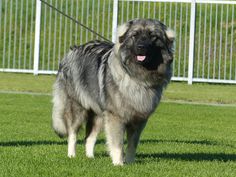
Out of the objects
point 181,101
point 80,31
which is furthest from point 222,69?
point 181,101

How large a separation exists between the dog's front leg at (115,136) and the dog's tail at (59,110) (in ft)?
4.11

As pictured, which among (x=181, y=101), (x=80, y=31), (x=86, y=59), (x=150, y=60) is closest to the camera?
(x=150, y=60)

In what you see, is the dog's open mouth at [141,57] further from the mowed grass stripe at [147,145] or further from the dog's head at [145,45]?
the mowed grass stripe at [147,145]

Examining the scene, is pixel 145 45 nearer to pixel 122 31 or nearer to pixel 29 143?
pixel 122 31

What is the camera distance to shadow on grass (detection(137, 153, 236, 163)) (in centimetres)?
1099

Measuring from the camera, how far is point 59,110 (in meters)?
11.2

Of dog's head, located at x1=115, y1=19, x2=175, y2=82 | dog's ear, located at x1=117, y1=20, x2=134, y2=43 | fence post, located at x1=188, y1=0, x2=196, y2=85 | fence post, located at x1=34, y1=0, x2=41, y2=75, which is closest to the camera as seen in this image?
dog's head, located at x1=115, y1=19, x2=175, y2=82

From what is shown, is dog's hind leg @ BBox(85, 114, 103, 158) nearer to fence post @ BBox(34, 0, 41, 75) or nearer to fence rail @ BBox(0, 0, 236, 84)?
fence rail @ BBox(0, 0, 236, 84)

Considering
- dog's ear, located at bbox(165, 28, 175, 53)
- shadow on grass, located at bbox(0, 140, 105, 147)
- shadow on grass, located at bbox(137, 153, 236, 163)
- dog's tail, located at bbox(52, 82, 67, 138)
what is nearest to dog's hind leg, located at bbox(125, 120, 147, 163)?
shadow on grass, located at bbox(137, 153, 236, 163)

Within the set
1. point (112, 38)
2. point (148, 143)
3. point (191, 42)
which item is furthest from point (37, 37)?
point (148, 143)

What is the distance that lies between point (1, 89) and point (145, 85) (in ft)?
42.3

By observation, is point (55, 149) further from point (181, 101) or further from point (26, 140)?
point (181, 101)

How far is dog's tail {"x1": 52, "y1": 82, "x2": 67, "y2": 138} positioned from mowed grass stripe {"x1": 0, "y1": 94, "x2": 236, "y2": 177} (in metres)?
0.27

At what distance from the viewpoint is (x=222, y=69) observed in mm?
28016
